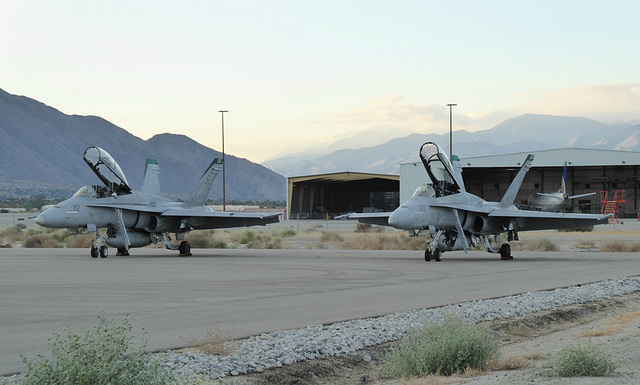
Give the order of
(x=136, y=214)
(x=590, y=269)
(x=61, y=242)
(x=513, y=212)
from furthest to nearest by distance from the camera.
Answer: (x=61, y=242)
(x=136, y=214)
(x=513, y=212)
(x=590, y=269)

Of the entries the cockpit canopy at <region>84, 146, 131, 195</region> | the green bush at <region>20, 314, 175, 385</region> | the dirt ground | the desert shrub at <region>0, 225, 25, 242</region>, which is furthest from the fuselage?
the desert shrub at <region>0, 225, 25, 242</region>

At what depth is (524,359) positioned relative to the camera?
29.5ft

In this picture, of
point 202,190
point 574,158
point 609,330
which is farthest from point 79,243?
point 574,158

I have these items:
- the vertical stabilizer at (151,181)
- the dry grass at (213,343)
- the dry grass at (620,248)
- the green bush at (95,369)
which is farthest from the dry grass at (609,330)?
the dry grass at (620,248)

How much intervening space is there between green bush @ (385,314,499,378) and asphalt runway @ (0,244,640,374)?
109 inches

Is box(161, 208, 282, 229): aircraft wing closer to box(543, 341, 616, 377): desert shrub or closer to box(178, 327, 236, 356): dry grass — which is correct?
box(178, 327, 236, 356): dry grass

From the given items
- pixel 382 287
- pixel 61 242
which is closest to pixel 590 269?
pixel 382 287

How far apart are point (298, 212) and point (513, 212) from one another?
66967mm

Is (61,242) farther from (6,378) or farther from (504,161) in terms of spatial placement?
(504,161)

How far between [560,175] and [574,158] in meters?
16.7

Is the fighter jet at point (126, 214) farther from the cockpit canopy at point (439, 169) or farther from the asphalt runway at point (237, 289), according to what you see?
the cockpit canopy at point (439, 169)

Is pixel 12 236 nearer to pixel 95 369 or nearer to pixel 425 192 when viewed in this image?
pixel 425 192

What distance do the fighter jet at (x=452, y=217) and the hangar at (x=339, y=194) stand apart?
58.1m

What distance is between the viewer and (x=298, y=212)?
9406 centimetres
